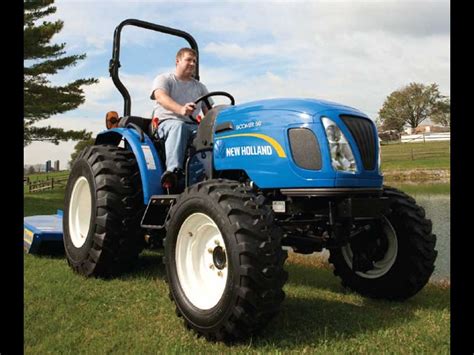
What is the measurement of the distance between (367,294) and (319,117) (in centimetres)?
185

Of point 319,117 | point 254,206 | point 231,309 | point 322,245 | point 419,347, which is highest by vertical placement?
point 319,117

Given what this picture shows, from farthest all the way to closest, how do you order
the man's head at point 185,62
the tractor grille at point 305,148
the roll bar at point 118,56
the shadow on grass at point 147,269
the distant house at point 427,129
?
the distant house at point 427,129 < the roll bar at point 118,56 < the shadow on grass at point 147,269 < the man's head at point 185,62 < the tractor grille at point 305,148

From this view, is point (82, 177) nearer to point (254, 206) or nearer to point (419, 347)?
point (254, 206)

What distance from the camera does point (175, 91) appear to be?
16.1ft

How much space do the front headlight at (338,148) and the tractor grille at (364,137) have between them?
13 cm

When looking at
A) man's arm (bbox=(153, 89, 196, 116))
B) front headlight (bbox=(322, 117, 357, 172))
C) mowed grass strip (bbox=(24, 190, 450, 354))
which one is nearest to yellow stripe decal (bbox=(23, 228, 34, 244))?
mowed grass strip (bbox=(24, 190, 450, 354))

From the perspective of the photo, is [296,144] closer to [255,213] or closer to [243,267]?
[255,213]

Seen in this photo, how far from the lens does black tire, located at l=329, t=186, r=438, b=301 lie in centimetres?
417

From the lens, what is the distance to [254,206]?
324 centimetres

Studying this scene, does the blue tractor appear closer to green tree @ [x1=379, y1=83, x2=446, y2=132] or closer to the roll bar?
the roll bar

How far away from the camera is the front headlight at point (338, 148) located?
3.51 meters

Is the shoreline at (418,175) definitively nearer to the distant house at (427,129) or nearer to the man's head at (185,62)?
the man's head at (185,62)

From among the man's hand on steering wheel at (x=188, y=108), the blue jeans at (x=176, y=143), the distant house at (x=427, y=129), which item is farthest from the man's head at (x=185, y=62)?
the distant house at (x=427, y=129)
